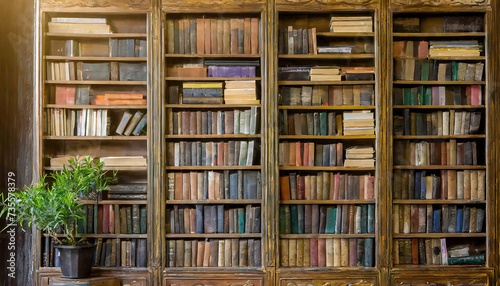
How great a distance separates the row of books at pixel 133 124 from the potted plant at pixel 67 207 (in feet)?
1.15

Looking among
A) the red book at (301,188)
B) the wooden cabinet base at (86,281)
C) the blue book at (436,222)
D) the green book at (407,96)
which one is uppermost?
the green book at (407,96)

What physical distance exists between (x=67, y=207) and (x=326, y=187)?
204 centimetres

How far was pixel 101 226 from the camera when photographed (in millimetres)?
3863

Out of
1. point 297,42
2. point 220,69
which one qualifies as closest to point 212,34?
point 220,69

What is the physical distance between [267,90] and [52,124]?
5.89 ft

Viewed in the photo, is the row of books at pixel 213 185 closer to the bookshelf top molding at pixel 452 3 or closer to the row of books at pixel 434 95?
the row of books at pixel 434 95

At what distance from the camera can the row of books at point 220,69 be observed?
3889mm

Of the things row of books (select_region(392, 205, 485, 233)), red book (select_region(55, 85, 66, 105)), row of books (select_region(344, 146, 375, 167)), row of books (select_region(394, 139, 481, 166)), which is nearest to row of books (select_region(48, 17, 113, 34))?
red book (select_region(55, 85, 66, 105))

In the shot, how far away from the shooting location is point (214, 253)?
386 cm

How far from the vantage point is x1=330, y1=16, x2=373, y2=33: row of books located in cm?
387

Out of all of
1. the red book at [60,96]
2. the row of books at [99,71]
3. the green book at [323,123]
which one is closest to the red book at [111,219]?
the red book at [60,96]

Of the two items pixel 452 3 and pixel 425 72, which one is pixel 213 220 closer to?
pixel 425 72

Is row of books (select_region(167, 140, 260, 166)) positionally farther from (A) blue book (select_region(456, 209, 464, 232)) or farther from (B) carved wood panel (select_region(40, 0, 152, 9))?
(A) blue book (select_region(456, 209, 464, 232))

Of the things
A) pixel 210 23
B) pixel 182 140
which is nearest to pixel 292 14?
pixel 210 23
